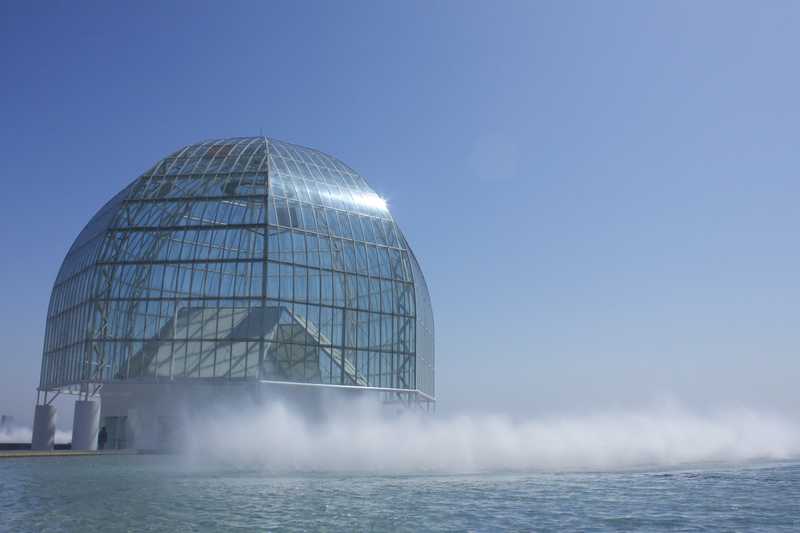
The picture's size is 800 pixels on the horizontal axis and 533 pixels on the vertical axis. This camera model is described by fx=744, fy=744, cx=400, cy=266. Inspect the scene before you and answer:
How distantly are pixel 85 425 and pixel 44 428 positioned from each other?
653 cm

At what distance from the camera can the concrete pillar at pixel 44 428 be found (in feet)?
173

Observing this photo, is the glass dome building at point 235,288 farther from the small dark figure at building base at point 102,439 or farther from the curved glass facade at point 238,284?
the small dark figure at building base at point 102,439

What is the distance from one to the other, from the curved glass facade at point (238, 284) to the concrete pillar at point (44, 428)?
6.79ft

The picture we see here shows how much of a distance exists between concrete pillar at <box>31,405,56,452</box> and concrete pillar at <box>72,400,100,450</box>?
5.15 m

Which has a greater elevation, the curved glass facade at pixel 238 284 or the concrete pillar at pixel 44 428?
the curved glass facade at pixel 238 284

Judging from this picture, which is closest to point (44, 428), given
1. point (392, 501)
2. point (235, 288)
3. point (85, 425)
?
point (85, 425)

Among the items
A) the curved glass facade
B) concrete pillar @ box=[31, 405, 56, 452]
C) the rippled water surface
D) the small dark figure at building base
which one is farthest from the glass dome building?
the rippled water surface

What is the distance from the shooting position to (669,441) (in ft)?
155

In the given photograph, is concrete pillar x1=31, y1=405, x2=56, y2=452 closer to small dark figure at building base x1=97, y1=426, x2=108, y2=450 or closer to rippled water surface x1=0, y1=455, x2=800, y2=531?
small dark figure at building base x1=97, y1=426, x2=108, y2=450

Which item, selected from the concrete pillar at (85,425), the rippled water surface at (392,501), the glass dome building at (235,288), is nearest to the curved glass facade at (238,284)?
the glass dome building at (235,288)

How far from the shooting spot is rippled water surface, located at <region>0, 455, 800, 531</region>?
1716 cm

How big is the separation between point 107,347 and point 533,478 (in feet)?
108

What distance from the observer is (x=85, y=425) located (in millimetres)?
49219

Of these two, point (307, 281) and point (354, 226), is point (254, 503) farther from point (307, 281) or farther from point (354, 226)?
point (354, 226)
